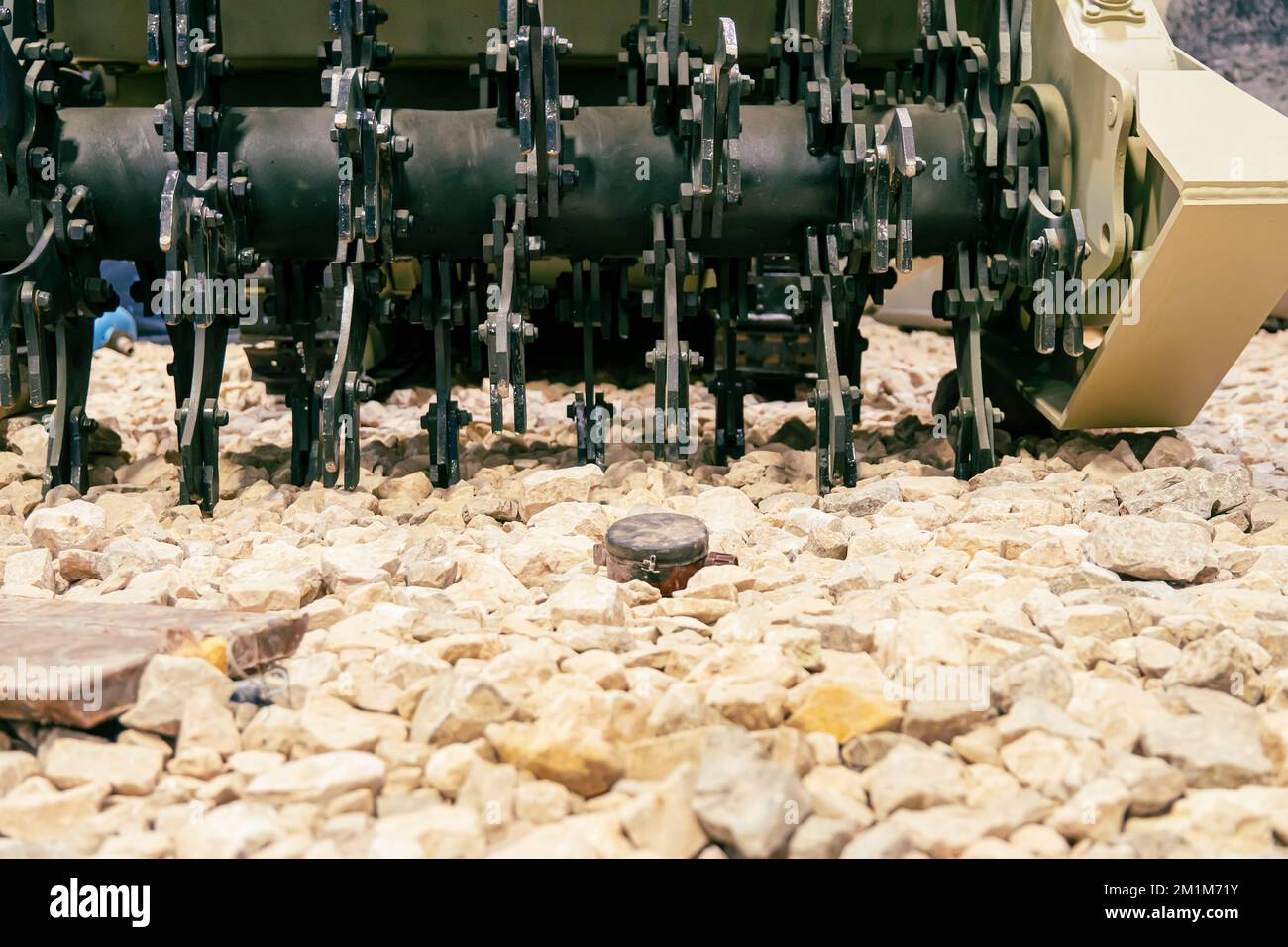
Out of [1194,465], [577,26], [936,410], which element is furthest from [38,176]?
[1194,465]

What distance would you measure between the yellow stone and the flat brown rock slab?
0.71 metres

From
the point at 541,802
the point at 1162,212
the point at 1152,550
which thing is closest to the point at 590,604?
the point at 541,802

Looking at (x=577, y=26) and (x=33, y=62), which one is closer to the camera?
(x=33, y=62)

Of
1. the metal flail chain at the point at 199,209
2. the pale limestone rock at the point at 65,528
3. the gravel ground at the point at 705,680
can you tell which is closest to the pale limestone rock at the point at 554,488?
the gravel ground at the point at 705,680

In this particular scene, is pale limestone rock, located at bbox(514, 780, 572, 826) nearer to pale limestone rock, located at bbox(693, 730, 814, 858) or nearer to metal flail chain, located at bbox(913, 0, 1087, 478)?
pale limestone rock, located at bbox(693, 730, 814, 858)

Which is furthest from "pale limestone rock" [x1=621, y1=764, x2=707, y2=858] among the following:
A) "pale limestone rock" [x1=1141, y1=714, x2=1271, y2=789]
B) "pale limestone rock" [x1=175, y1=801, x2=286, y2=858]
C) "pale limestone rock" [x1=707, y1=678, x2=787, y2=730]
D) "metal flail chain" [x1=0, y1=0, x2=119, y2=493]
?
"metal flail chain" [x1=0, y1=0, x2=119, y2=493]

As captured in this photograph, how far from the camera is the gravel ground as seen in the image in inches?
50.8

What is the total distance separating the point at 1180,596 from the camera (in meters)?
1.93

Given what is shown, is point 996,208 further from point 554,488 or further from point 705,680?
point 705,680

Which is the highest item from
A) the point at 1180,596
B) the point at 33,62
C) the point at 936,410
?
the point at 33,62

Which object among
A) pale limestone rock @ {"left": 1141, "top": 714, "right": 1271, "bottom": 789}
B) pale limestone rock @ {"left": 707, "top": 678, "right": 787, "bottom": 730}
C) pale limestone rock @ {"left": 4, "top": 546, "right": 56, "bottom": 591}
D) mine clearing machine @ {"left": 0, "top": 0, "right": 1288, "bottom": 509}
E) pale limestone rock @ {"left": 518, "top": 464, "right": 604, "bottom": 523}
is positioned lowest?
pale limestone rock @ {"left": 518, "top": 464, "right": 604, "bottom": 523}

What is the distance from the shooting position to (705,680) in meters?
1.60

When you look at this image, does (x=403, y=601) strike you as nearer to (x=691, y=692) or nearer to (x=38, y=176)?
(x=691, y=692)

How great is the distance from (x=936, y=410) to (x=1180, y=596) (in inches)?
59.3
